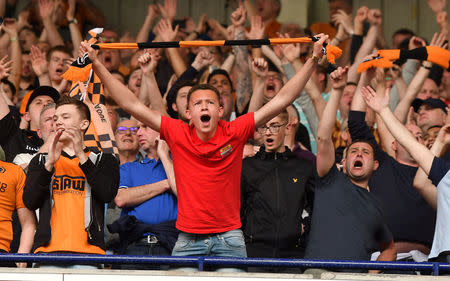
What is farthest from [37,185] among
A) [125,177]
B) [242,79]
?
[242,79]

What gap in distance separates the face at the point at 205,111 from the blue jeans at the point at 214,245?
719 millimetres

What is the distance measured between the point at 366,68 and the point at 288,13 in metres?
5.54

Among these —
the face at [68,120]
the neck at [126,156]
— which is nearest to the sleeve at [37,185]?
the face at [68,120]

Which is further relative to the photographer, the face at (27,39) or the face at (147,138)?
the face at (27,39)

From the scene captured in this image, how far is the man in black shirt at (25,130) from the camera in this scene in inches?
292

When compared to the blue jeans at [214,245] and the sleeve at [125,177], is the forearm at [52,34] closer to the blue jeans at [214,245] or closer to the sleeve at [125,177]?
the sleeve at [125,177]

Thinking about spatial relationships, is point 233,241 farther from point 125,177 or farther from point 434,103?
point 434,103

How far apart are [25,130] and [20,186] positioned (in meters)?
1.62

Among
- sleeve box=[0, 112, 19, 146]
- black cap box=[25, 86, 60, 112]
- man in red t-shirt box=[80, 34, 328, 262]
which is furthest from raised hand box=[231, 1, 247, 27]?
man in red t-shirt box=[80, 34, 328, 262]

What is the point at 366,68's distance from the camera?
7.23 m

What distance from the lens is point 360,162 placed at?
7230mm

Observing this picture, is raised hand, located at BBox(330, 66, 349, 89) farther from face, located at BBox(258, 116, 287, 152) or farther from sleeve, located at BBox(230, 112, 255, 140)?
sleeve, located at BBox(230, 112, 255, 140)

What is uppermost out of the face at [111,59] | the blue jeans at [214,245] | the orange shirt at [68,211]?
the face at [111,59]

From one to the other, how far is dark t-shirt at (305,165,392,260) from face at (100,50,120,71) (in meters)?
4.66
